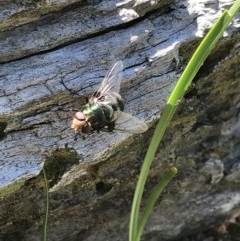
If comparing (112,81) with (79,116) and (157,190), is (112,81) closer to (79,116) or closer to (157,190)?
(79,116)

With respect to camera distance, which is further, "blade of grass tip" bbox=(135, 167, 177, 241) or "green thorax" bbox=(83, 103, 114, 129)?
"green thorax" bbox=(83, 103, 114, 129)

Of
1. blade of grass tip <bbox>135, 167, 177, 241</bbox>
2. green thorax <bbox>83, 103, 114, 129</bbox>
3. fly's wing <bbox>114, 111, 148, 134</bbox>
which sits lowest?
blade of grass tip <bbox>135, 167, 177, 241</bbox>

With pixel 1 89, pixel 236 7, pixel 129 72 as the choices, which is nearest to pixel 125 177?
pixel 129 72

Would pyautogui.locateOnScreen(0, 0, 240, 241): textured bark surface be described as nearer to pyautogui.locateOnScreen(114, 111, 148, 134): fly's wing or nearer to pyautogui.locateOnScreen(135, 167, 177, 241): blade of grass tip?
pyautogui.locateOnScreen(114, 111, 148, 134): fly's wing

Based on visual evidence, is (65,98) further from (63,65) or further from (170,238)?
(170,238)

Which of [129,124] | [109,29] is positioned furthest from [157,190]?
[109,29]

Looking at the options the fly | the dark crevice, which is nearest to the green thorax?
the fly

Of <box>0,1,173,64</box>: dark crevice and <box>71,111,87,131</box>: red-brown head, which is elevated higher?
<box>0,1,173,64</box>: dark crevice

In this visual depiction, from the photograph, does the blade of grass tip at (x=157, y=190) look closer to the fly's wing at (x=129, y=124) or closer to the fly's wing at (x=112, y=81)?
the fly's wing at (x=129, y=124)
